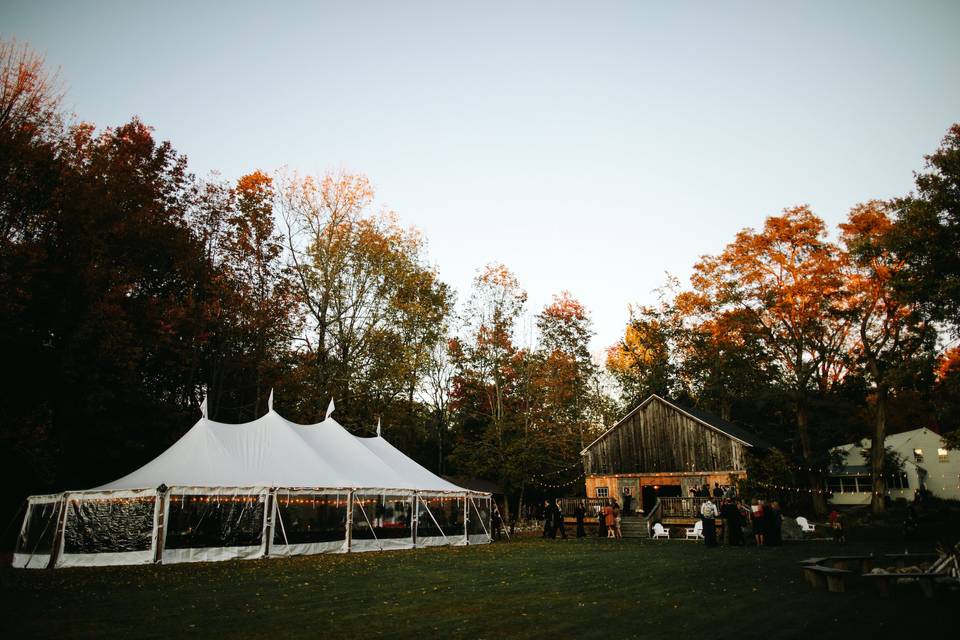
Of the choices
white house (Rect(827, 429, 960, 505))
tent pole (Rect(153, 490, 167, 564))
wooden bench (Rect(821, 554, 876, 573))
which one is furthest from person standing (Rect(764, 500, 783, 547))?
white house (Rect(827, 429, 960, 505))

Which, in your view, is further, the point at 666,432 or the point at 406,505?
the point at 666,432

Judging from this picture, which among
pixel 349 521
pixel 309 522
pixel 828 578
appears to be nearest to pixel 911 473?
pixel 349 521

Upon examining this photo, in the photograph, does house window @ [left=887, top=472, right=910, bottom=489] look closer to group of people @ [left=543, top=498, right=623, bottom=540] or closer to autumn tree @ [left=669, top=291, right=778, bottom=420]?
autumn tree @ [left=669, top=291, right=778, bottom=420]

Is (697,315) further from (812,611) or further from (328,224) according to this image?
(812,611)

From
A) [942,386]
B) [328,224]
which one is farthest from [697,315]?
[328,224]

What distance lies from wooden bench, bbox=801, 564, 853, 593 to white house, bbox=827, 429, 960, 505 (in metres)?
35.1

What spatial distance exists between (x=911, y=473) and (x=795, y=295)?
2132cm

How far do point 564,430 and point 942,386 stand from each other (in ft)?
54.3

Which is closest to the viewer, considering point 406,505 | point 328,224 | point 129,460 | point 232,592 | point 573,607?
point 573,607

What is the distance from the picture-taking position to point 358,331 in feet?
87.7

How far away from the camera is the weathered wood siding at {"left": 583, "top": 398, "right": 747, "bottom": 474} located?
84.7 feet

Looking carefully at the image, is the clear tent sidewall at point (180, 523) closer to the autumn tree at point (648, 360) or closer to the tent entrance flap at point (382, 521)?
the tent entrance flap at point (382, 521)

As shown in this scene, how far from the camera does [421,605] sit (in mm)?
7203

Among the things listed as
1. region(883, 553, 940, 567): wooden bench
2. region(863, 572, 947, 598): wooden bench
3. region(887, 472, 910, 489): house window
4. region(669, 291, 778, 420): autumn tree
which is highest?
region(669, 291, 778, 420): autumn tree
